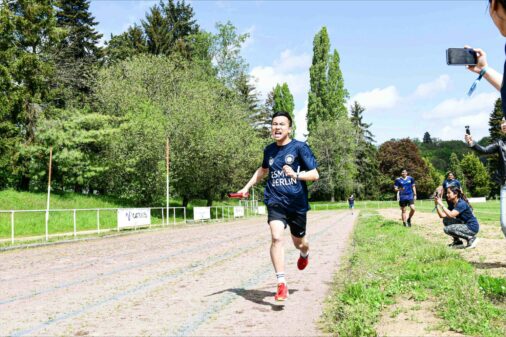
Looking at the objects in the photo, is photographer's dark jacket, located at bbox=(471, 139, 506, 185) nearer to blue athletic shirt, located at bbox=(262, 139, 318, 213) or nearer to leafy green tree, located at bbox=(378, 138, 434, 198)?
blue athletic shirt, located at bbox=(262, 139, 318, 213)

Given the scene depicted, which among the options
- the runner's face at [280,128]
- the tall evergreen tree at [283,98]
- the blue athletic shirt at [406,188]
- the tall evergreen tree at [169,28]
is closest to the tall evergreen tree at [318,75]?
the tall evergreen tree at [283,98]

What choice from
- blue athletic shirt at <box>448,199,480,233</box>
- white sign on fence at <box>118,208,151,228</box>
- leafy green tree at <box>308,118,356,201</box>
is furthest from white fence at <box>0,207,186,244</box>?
leafy green tree at <box>308,118,356,201</box>

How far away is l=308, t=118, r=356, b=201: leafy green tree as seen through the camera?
69.1m

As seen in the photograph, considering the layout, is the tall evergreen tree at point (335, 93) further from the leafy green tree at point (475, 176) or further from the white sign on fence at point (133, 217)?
the white sign on fence at point (133, 217)

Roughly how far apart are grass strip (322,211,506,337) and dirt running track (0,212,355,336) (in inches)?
13.7

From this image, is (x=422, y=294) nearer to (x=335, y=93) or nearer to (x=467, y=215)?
(x=467, y=215)

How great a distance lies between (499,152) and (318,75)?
6383cm

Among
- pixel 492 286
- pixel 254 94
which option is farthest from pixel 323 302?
pixel 254 94

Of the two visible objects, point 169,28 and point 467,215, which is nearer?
point 467,215

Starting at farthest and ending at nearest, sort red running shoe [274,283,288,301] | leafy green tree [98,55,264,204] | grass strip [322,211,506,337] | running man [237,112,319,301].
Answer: leafy green tree [98,55,264,204] < running man [237,112,319,301] < red running shoe [274,283,288,301] < grass strip [322,211,506,337]

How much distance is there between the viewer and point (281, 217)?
18.1 ft

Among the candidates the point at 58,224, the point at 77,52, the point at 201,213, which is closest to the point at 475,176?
the point at 201,213

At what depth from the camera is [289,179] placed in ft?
18.2

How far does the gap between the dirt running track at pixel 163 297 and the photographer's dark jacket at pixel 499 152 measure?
286 centimetres
